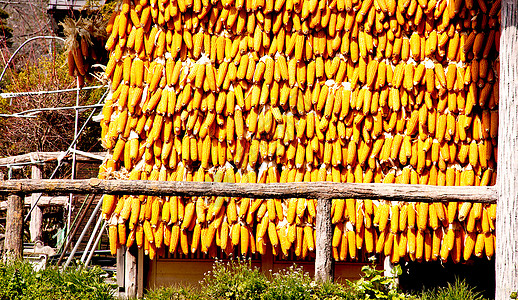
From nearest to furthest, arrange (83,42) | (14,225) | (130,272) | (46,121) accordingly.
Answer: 1. (14,225)
2. (130,272)
3. (83,42)
4. (46,121)

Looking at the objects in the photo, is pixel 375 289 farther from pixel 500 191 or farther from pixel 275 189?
pixel 500 191

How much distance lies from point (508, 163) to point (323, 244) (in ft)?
→ 5.13

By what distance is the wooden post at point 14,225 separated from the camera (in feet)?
17.0

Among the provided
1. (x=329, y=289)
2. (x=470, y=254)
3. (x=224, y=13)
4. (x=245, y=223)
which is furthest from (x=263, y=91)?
(x=470, y=254)

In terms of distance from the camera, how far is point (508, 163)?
15.3 ft

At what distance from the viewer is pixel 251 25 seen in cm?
564

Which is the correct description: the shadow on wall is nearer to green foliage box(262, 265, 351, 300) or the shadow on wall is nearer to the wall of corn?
the wall of corn

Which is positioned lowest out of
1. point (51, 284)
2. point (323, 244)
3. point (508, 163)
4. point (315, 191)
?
point (51, 284)

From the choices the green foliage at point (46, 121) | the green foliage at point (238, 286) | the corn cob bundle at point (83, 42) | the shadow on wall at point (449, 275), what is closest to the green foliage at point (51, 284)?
the green foliage at point (238, 286)

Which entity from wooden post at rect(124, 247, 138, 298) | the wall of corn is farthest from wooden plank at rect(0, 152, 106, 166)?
the wall of corn

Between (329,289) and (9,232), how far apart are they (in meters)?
2.80

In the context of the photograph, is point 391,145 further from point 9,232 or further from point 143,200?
point 9,232

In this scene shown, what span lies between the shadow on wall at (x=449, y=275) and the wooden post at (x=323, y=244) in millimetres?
1601

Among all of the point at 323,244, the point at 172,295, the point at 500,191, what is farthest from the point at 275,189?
the point at 500,191
